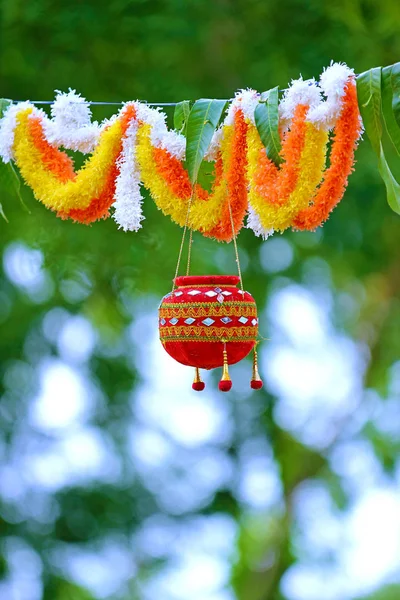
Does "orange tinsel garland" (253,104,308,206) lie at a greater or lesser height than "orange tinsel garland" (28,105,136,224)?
lesser

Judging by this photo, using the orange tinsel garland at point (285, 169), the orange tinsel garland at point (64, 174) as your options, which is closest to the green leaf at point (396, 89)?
the orange tinsel garland at point (285, 169)

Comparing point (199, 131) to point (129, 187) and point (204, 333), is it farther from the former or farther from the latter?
point (204, 333)

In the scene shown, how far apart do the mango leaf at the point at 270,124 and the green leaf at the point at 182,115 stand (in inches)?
5.7

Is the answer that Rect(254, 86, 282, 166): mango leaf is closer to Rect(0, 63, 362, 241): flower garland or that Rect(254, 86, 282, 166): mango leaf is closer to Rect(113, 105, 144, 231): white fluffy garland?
Rect(0, 63, 362, 241): flower garland

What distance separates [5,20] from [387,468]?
198cm

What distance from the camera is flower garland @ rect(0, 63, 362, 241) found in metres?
1.33

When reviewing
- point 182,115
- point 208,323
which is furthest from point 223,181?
point 208,323

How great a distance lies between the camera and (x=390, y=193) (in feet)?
4.31

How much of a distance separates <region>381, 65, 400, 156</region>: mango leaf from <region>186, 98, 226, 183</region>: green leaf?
24cm

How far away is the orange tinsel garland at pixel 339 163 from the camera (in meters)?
1.32

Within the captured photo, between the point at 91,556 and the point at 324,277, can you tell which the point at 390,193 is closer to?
the point at 324,277

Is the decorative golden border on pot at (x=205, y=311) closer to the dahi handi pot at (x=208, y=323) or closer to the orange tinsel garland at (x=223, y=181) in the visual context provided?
the dahi handi pot at (x=208, y=323)

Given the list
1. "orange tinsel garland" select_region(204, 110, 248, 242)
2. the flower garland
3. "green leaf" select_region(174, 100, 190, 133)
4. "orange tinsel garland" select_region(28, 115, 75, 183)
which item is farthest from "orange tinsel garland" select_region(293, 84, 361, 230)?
"orange tinsel garland" select_region(28, 115, 75, 183)

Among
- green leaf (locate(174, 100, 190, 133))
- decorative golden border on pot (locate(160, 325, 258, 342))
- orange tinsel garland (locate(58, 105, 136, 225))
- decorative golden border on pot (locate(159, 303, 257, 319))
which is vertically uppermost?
green leaf (locate(174, 100, 190, 133))
